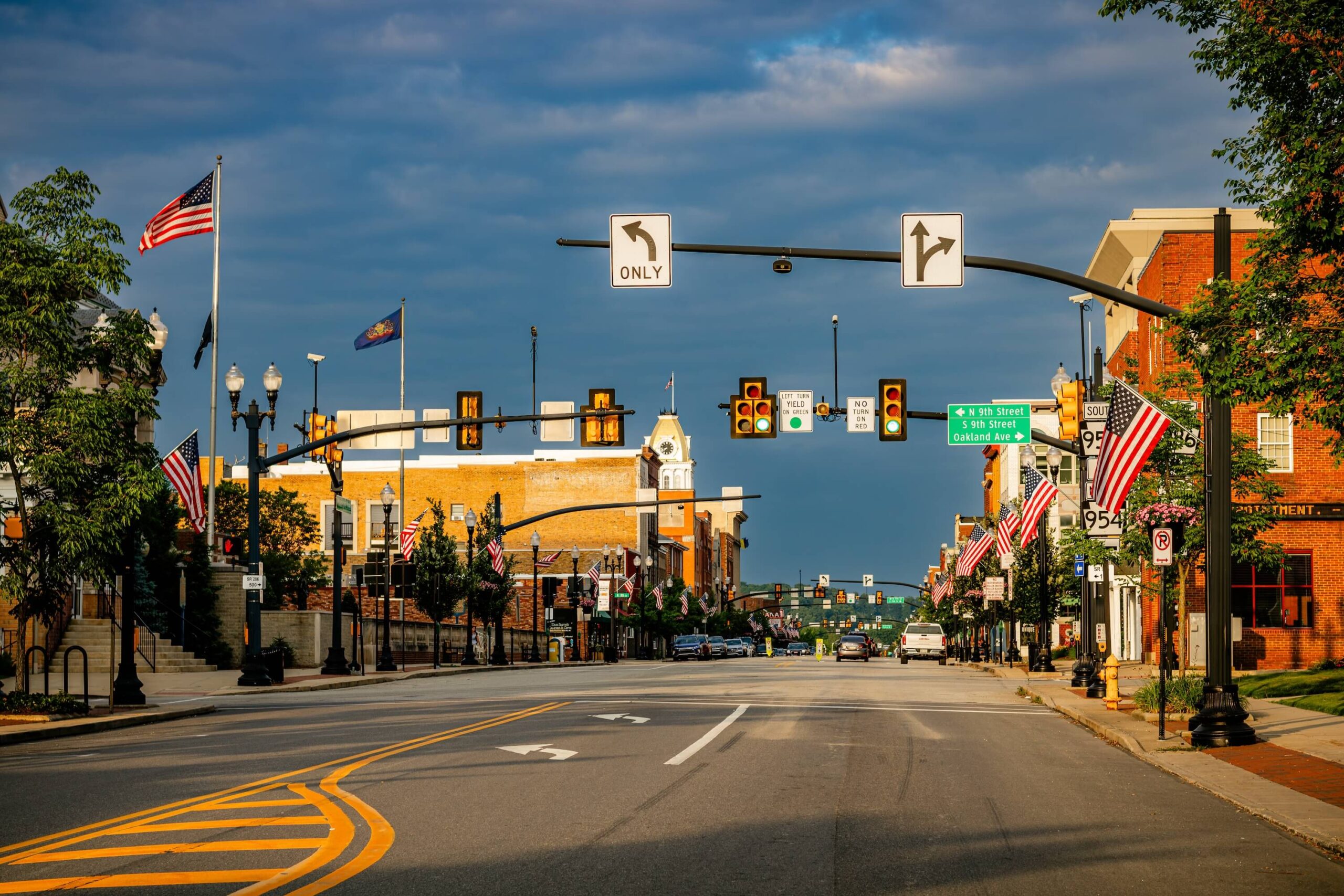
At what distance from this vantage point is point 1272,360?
14469 mm

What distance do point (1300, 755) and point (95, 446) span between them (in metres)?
17.6

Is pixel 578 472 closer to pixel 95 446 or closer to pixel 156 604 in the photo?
pixel 156 604

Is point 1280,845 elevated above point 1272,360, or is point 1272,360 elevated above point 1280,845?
point 1272,360

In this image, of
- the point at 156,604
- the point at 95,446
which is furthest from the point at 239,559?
the point at 95,446

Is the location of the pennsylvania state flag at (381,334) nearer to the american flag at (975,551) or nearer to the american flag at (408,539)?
the american flag at (408,539)

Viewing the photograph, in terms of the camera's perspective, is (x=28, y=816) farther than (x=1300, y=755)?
No

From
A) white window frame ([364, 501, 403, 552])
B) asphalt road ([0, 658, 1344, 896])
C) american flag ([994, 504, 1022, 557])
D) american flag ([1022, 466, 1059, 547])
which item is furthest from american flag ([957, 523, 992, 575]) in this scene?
white window frame ([364, 501, 403, 552])

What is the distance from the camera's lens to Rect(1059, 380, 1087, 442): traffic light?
3212 cm

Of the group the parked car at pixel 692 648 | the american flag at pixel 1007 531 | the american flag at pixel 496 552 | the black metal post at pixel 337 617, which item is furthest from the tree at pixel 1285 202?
the parked car at pixel 692 648

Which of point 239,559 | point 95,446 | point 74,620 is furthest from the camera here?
point 239,559

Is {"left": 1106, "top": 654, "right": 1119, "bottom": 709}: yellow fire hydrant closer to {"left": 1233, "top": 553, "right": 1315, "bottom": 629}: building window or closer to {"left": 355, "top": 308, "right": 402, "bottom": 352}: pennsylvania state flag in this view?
{"left": 1233, "top": 553, "right": 1315, "bottom": 629}: building window

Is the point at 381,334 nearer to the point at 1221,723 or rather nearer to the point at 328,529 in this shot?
the point at 1221,723

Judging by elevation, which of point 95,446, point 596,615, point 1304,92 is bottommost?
point 596,615

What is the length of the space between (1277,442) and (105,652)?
3685 centimetres
